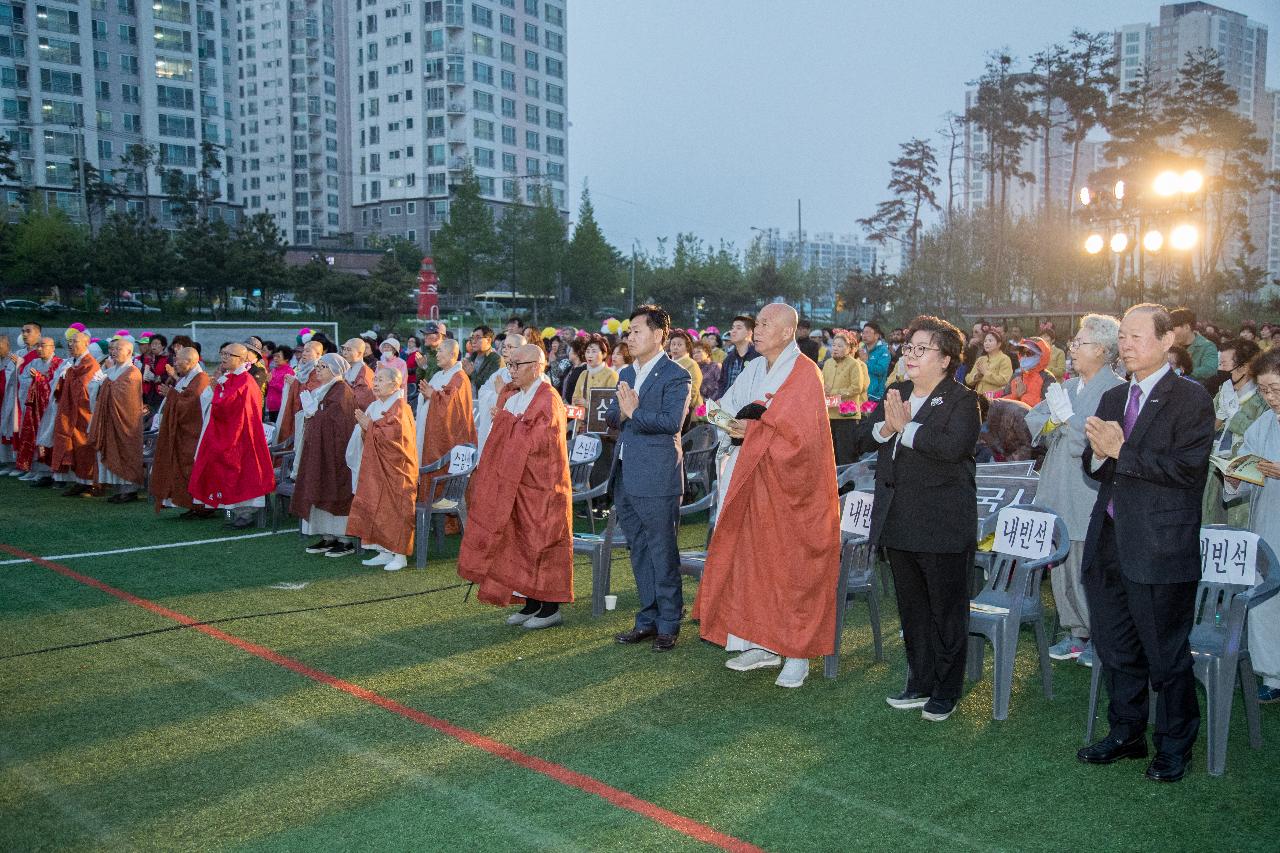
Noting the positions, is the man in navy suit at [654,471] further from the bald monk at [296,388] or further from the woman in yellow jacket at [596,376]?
the bald monk at [296,388]

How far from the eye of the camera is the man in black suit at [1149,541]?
3912 mm

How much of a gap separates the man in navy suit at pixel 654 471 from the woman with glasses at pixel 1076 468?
2.02 meters

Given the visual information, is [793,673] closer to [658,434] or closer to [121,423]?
[658,434]

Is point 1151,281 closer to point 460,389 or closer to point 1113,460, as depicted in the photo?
point 460,389

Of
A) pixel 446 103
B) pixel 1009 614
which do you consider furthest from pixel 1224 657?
pixel 446 103

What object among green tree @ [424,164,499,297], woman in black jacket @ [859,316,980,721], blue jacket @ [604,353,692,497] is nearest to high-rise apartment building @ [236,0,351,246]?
green tree @ [424,164,499,297]

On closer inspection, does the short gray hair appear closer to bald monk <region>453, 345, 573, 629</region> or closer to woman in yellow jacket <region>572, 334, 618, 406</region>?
bald monk <region>453, 345, 573, 629</region>

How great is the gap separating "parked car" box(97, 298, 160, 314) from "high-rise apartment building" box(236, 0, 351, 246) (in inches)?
1812

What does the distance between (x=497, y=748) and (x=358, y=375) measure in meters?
5.46

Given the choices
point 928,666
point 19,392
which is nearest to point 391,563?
point 928,666

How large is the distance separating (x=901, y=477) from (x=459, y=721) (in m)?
2.34

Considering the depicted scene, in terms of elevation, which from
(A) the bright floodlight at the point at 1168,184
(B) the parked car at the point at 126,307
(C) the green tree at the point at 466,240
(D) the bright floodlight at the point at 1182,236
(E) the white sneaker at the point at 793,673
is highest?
(C) the green tree at the point at 466,240

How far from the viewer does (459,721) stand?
15.9 ft

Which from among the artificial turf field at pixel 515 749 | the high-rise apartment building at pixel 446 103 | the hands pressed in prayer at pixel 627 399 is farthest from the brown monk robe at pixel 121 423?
the high-rise apartment building at pixel 446 103
